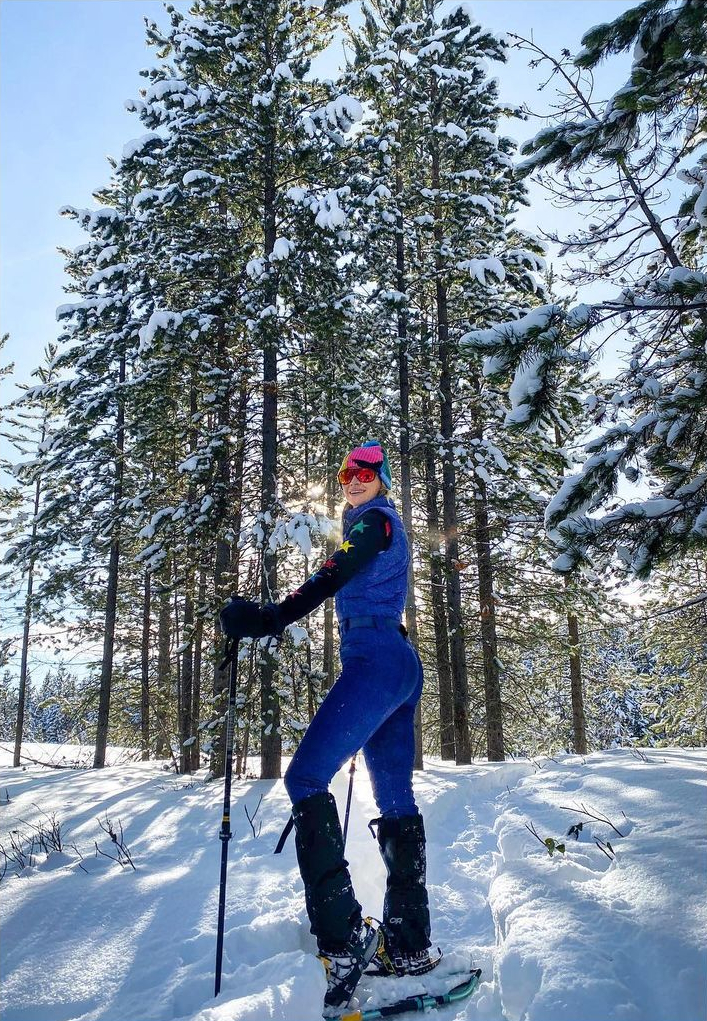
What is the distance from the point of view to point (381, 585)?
3.37 meters

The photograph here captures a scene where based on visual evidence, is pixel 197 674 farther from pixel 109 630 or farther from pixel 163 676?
pixel 163 676

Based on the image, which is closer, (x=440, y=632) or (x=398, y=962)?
(x=398, y=962)

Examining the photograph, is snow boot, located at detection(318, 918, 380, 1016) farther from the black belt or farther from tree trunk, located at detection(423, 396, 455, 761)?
tree trunk, located at detection(423, 396, 455, 761)

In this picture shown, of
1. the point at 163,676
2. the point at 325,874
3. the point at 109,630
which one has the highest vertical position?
the point at 109,630

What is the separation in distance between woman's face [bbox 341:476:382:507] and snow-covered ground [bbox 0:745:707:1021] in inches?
96.7

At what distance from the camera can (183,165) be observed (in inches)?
419

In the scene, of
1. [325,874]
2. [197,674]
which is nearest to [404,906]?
[325,874]

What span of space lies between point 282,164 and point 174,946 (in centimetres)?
1191

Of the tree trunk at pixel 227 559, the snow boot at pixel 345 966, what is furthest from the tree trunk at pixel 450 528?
the snow boot at pixel 345 966

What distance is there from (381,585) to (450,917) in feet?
7.91

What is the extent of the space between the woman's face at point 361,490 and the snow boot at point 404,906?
6.18 feet

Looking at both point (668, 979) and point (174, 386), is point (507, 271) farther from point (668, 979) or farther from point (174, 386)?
point (668, 979)

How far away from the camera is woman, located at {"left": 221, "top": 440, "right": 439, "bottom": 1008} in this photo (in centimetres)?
287

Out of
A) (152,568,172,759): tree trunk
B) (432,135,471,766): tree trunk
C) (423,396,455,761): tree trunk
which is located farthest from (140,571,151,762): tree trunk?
(432,135,471,766): tree trunk
